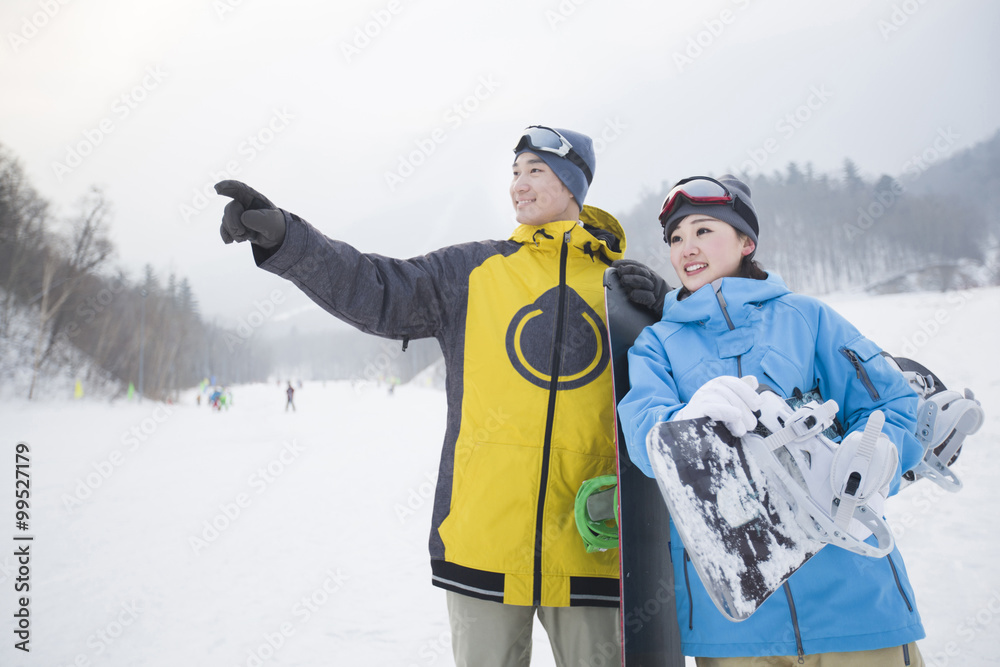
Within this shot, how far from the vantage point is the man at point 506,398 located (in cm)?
160

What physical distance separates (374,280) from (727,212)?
4.13 ft

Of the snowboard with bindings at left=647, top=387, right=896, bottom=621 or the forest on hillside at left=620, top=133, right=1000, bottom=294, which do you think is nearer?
the snowboard with bindings at left=647, top=387, right=896, bottom=621

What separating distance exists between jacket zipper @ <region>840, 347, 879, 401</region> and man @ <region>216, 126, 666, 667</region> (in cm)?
66

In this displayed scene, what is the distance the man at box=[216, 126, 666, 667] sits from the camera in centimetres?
160

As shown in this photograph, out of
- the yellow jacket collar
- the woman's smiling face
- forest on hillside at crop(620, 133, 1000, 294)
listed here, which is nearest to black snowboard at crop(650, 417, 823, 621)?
the woman's smiling face

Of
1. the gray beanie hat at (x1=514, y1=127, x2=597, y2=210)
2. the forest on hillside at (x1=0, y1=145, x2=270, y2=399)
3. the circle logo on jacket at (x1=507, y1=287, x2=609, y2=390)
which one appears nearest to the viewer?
the circle logo on jacket at (x1=507, y1=287, x2=609, y2=390)

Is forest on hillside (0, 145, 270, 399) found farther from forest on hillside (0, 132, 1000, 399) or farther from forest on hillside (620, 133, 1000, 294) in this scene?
forest on hillside (620, 133, 1000, 294)

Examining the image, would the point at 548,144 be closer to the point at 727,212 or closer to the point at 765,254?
the point at 727,212

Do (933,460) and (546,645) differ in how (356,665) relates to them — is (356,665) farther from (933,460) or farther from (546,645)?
(933,460)

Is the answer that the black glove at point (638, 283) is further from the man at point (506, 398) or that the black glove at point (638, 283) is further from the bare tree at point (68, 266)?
the bare tree at point (68, 266)

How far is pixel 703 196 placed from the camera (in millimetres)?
1703

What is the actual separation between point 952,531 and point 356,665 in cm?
569

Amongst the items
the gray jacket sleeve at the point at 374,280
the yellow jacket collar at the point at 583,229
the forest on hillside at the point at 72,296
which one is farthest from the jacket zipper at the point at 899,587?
the forest on hillside at the point at 72,296

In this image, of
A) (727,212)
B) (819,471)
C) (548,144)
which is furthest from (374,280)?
(819,471)
